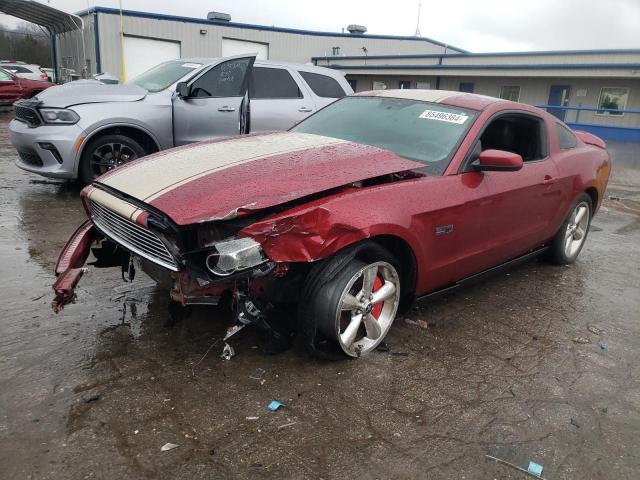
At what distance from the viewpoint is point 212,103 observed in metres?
6.65

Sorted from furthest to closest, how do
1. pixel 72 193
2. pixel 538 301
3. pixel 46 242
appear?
pixel 72 193, pixel 46 242, pixel 538 301

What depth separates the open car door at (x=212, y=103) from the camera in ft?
21.6

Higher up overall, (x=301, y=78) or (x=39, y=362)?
(x=301, y=78)

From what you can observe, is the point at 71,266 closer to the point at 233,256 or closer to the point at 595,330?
the point at 233,256

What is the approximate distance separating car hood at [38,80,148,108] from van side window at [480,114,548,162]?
14.5ft

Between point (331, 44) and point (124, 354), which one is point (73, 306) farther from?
point (331, 44)

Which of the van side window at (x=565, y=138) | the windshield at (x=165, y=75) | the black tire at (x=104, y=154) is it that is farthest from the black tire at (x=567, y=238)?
the windshield at (x=165, y=75)

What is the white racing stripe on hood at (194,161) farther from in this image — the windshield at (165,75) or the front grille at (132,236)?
the windshield at (165,75)

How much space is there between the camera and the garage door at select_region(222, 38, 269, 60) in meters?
22.6

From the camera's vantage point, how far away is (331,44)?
27.2m

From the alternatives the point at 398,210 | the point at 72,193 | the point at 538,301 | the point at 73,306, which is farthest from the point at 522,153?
the point at 72,193

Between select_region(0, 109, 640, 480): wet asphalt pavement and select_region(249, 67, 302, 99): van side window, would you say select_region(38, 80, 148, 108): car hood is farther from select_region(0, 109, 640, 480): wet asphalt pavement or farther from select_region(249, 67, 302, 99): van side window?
select_region(0, 109, 640, 480): wet asphalt pavement

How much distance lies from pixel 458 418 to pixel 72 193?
597cm

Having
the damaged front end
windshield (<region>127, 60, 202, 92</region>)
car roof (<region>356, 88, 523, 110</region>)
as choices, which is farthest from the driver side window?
the damaged front end
